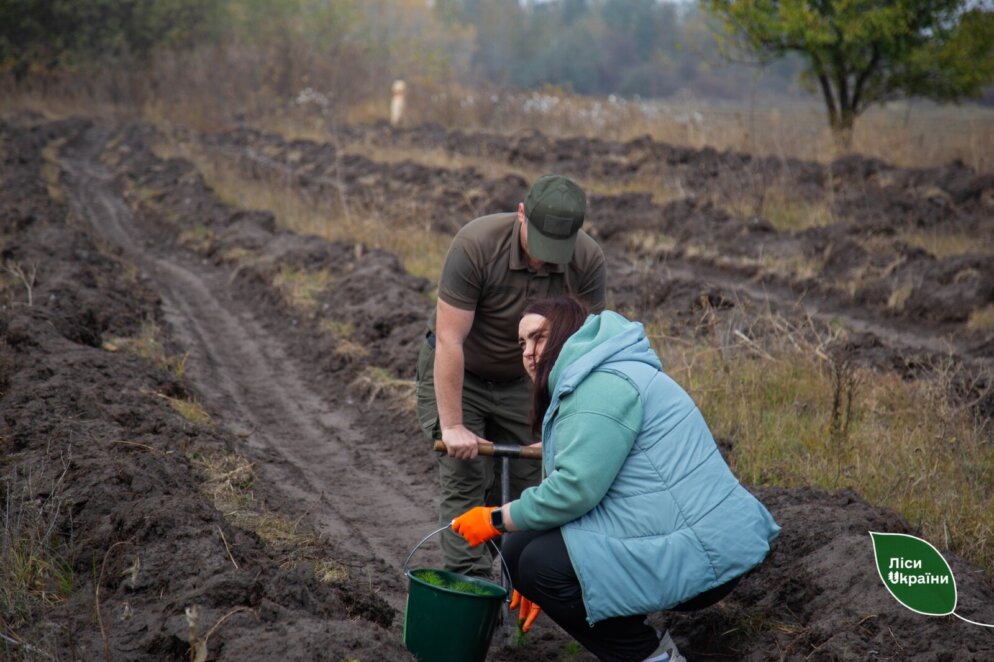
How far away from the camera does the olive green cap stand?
13.5 ft

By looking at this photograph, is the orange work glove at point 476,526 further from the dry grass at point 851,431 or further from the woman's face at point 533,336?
the dry grass at point 851,431

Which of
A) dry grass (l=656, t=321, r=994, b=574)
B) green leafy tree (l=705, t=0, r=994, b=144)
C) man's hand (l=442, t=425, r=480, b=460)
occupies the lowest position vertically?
dry grass (l=656, t=321, r=994, b=574)

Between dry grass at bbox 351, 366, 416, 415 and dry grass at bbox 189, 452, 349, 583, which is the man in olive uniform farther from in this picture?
dry grass at bbox 351, 366, 416, 415

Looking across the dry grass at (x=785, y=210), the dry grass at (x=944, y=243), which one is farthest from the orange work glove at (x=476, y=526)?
the dry grass at (x=785, y=210)

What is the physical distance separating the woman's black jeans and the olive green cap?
3.78 feet

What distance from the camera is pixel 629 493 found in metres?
3.55

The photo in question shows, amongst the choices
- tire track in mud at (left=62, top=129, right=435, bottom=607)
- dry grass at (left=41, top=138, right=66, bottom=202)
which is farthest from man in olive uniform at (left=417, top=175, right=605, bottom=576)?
dry grass at (left=41, top=138, right=66, bottom=202)

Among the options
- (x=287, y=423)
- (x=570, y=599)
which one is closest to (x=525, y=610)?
(x=570, y=599)

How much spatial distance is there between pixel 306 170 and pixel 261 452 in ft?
45.2

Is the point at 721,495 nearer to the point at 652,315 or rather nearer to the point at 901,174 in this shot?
the point at 652,315

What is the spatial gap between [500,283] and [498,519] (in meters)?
1.13

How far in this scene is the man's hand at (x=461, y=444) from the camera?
421cm

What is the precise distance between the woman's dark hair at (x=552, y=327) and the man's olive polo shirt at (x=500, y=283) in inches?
23.4

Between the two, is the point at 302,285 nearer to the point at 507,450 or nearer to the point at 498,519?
Result: the point at 507,450
